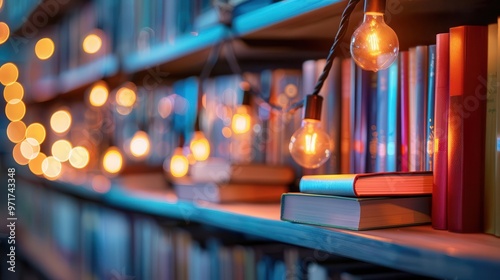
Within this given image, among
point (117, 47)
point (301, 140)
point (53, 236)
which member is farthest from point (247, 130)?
point (53, 236)

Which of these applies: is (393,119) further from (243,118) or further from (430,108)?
(243,118)

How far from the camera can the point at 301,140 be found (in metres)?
0.92

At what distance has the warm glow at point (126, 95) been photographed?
188 cm

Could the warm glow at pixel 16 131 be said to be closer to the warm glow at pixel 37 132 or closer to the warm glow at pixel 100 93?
the warm glow at pixel 37 132

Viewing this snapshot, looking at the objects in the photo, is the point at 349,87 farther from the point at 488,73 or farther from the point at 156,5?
the point at 156,5

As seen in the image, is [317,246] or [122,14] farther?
[122,14]

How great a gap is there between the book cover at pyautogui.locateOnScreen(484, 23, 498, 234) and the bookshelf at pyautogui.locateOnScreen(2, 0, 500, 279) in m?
0.03

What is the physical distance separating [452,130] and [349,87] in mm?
335

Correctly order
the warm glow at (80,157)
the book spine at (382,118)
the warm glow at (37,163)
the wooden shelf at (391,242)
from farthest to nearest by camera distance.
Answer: the warm glow at (37,163)
the warm glow at (80,157)
the book spine at (382,118)
the wooden shelf at (391,242)

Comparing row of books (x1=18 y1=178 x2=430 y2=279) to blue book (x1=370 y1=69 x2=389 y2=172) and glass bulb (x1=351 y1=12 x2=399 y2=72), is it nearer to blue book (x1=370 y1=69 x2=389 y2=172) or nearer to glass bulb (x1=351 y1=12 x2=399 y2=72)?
blue book (x1=370 y1=69 x2=389 y2=172)

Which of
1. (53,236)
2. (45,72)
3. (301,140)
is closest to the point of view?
(301,140)

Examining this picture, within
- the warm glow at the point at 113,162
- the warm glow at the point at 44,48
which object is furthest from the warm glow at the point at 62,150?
the warm glow at the point at 113,162

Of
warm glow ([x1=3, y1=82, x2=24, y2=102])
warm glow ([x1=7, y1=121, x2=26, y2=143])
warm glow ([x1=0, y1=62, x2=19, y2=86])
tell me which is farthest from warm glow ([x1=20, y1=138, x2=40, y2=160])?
warm glow ([x1=0, y1=62, x2=19, y2=86])

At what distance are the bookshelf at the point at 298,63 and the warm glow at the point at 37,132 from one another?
61.8 inches
